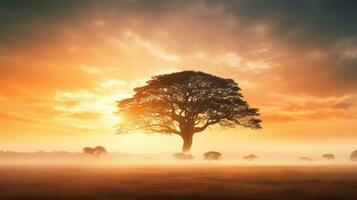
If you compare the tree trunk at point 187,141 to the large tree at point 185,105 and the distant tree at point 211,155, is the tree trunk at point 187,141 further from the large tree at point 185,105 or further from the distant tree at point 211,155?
the distant tree at point 211,155

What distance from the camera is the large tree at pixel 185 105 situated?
5006 centimetres

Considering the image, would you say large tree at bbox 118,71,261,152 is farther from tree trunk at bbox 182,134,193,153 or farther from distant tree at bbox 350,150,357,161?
distant tree at bbox 350,150,357,161

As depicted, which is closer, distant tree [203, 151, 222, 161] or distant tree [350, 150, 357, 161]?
distant tree [203, 151, 222, 161]

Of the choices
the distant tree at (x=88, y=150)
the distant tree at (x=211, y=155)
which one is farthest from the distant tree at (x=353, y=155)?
the distant tree at (x=88, y=150)

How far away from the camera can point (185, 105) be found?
50812 millimetres

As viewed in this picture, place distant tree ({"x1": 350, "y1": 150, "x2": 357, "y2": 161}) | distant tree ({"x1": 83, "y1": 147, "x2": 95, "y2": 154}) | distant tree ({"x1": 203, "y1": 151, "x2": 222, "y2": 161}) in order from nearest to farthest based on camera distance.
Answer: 1. distant tree ({"x1": 203, "y1": 151, "x2": 222, "y2": 161})
2. distant tree ({"x1": 83, "y1": 147, "x2": 95, "y2": 154})
3. distant tree ({"x1": 350, "y1": 150, "x2": 357, "y2": 161})

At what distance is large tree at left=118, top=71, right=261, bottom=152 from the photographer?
50062mm

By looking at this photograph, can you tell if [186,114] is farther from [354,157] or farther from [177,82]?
[354,157]

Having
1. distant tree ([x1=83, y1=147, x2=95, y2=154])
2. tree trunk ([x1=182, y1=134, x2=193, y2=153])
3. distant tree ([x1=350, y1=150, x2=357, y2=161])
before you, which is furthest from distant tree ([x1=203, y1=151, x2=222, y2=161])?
distant tree ([x1=350, y1=150, x2=357, y2=161])

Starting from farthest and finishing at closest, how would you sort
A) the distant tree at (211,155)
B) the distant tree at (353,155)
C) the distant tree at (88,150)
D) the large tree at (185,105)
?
the distant tree at (353,155) < the distant tree at (88,150) < the distant tree at (211,155) < the large tree at (185,105)

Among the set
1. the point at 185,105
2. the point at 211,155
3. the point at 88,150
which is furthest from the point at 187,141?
the point at 88,150

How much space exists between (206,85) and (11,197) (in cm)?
3857

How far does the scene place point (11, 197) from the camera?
1312 centimetres

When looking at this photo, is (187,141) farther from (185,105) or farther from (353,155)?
(353,155)
